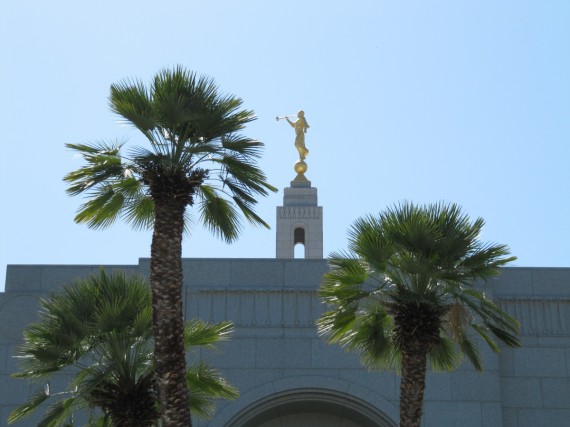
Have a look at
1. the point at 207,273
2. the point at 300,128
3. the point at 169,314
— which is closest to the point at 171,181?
the point at 169,314

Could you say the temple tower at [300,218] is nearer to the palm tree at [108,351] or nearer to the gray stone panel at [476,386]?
the gray stone panel at [476,386]

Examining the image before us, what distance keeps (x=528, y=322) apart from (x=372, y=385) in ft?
12.8

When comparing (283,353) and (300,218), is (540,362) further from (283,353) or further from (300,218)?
(300,218)

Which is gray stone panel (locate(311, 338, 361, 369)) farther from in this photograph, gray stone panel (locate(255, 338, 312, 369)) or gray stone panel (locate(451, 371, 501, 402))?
gray stone panel (locate(451, 371, 501, 402))

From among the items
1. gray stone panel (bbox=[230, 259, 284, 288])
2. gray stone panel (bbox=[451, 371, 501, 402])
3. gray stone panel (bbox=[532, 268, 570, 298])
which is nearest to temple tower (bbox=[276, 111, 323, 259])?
gray stone panel (bbox=[230, 259, 284, 288])

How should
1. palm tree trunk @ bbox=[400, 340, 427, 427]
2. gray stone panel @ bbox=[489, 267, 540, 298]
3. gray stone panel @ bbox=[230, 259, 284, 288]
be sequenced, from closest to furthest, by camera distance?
palm tree trunk @ bbox=[400, 340, 427, 427] < gray stone panel @ bbox=[230, 259, 284, 288] < gray stone panel @ bbox=[489, 267, 540, 298]

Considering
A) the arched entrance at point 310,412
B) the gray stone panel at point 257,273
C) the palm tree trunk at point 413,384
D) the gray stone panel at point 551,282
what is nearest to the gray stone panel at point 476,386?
the arched entrance at point 310,412

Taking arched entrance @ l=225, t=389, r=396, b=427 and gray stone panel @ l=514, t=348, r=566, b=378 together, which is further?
gray stone panel @ l=514, t=348, r=566, b=378

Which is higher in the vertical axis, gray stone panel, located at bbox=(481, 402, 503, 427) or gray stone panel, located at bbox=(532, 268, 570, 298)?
gray stone panel, located at bbox=(532, 268, 570, 298)

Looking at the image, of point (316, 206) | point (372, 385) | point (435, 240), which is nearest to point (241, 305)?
point (372, 385)

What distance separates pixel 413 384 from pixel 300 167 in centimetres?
1869

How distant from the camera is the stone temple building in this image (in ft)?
82.8

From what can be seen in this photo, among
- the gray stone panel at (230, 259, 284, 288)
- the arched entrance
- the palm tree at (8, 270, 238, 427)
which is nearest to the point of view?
the palm tree at (8, 270, 238, 427)

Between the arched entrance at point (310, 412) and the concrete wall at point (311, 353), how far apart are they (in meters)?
0.03
